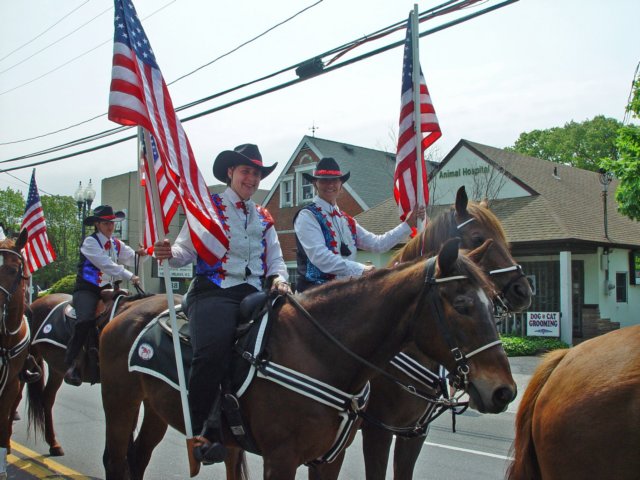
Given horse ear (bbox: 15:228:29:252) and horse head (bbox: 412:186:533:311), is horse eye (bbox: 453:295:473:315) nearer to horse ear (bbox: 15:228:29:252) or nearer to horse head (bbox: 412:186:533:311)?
horse head (bbox: 412:186:533:311)

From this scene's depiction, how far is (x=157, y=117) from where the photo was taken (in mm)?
4270

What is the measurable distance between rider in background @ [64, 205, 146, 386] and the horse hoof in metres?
0.87

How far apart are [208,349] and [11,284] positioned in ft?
12.6

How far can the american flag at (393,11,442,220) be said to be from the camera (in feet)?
20.5

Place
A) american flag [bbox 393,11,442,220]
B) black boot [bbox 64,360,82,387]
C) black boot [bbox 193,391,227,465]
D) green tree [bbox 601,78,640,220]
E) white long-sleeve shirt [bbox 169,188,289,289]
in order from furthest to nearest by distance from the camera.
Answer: green tree [bbox 601,78,640,220] → black boot [bbox 64,360,82,387] → american flag [bbox 393,11,442,220] → white long-sleeve shirt [bbox 169,188,289,289] → black boot [bbox 193,391,227,465]

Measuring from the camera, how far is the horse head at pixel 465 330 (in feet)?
9.94

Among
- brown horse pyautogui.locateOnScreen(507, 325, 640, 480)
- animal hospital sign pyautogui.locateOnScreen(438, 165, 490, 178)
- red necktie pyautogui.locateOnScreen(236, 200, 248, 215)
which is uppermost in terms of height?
animal hospital sign pyautogui.locateOnScreen(438, 165, 490, 178)

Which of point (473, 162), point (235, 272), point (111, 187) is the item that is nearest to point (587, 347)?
point (235, 272)

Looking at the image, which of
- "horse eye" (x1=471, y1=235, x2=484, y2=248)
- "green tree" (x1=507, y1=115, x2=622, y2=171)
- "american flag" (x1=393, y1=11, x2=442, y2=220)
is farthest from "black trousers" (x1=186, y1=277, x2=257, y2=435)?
"green tree" (x1=507, y1=115, x2=622, y2=171)

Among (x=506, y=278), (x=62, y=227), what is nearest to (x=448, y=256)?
(x=506, y=278)

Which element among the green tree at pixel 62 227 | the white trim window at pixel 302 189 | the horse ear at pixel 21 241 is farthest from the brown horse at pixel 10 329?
the green tree at pixel 62 227

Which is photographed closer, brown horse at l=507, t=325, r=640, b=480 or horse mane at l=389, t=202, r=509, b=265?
brown horse at l=507, t=325, r=640, b=480

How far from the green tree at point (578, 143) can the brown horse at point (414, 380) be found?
48.9 meters

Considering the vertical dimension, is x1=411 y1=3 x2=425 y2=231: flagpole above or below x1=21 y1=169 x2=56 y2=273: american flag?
above
